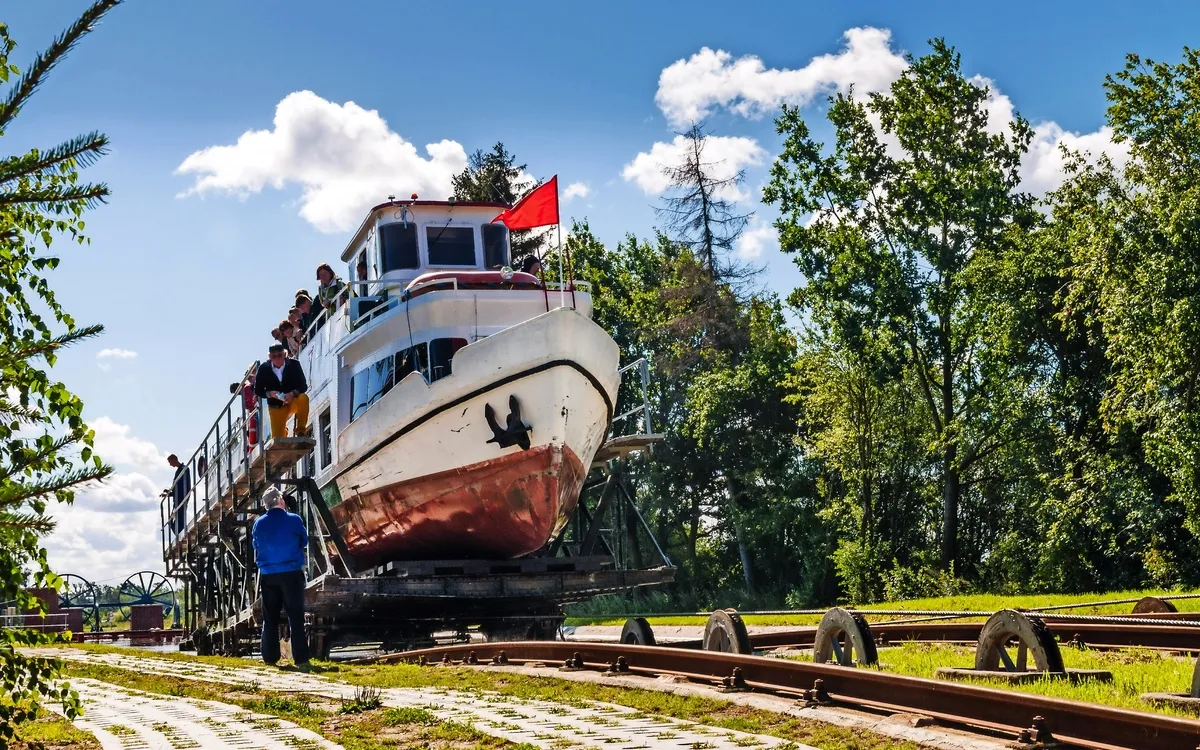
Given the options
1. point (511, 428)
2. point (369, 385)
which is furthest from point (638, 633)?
point (369, 385)

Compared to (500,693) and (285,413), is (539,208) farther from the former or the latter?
(500,693)

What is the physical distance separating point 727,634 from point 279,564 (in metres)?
5.36

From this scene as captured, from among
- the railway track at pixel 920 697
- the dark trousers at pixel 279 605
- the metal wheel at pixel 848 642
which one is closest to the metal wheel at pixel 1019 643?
the metal wheel at pixel 848 642

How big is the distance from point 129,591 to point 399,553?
2661 centimetres

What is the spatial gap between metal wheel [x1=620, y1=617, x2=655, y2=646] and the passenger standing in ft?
62.6

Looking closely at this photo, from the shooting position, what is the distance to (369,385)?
59.4 ft

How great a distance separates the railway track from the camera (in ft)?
18.9

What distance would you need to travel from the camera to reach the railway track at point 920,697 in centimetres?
577

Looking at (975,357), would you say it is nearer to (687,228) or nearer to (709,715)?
(687,228)

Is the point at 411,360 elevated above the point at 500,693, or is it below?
above

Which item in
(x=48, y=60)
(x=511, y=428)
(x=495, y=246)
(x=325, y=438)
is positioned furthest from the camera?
(x=495, y=246)

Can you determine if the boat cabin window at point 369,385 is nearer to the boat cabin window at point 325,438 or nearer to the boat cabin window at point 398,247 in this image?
the boat cabin window at point 325,438

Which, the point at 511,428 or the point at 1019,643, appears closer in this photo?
the point at 1019,643

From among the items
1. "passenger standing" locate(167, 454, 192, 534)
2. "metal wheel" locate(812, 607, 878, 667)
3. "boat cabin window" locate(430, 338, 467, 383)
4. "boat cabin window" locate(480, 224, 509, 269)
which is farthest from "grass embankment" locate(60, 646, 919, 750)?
"passenger standing" locate(167, 454, 192, 534)
